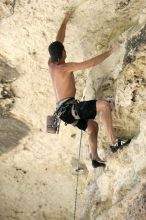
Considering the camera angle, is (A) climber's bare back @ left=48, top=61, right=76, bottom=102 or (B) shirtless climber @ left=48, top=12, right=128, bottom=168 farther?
(A) climber's bare back @ left=48, top=61, right=76, bottom=102

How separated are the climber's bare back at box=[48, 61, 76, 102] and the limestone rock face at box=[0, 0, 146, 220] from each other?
2.11ft

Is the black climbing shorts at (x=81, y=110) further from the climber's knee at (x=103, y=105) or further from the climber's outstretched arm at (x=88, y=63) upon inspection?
the climber's outstretched arm at (x=88, y=63)

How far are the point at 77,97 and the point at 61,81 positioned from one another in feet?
5.76

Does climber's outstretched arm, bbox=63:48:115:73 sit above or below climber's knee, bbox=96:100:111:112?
above

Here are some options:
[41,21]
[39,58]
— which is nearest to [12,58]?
[39,58]

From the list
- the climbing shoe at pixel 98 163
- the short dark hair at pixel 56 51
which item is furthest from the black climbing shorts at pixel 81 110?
the climbing shoe at pixel 98 163

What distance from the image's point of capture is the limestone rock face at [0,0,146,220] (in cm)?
548

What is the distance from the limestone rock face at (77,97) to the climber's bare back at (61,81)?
643mm

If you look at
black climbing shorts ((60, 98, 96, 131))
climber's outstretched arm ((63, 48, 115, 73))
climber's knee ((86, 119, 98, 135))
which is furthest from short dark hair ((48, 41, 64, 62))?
A: climber's knee ((86, 119, 98, 135))

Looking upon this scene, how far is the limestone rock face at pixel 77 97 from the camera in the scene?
5484 mm

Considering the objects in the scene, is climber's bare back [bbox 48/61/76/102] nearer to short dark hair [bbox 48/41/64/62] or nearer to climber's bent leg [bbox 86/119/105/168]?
short dark hair [bbox 48/41/64/62]

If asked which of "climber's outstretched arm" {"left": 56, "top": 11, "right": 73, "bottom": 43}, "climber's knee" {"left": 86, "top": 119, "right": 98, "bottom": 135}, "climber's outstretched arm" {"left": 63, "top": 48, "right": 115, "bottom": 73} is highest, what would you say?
"climber's outstretched arm" {"left": 56, "top": 11, "right": 73, "bottom": 43}

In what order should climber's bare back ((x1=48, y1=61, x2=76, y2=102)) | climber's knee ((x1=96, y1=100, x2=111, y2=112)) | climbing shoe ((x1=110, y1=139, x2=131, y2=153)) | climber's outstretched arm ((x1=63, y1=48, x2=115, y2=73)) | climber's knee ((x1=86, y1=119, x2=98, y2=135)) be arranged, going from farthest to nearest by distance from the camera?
climber's knee ((x1=86, y1=119, x2=98, y2=135)) → climbing shoe ((x1=110, y1=139, x2=131, y2=153)) → climber's bare back ((x1=48, y1=61, x2=76, y2=102)) → climber's knee ((x1=96, y1=100, x2=111, y2=112)) → climber's outstretched arm ((x1=63, y1=48, x2=115, y2=73))

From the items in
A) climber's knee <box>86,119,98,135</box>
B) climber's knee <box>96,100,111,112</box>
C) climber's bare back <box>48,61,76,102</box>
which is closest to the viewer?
climber's knee <box>96,100,111,112</box>
